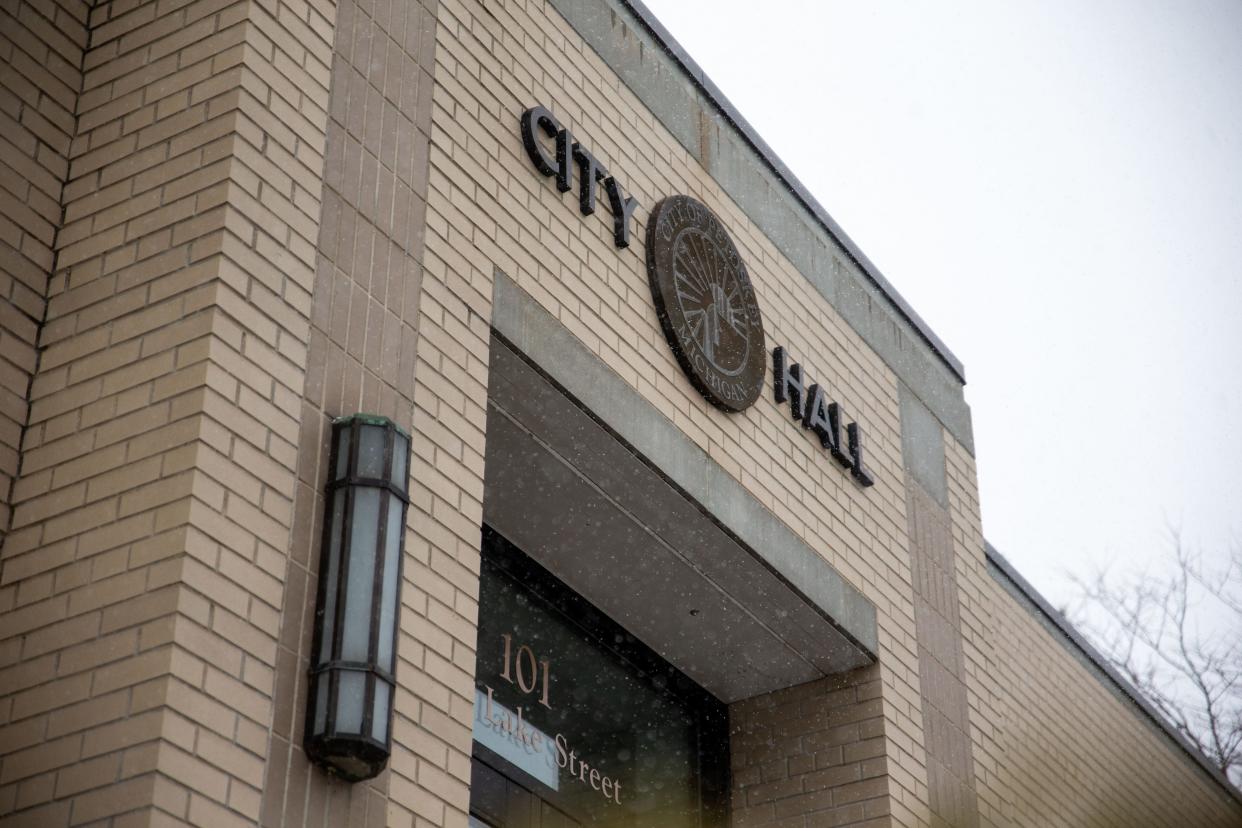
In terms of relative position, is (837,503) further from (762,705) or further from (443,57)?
(443,57)

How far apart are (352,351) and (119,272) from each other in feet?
2.57

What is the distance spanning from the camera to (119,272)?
5.50m

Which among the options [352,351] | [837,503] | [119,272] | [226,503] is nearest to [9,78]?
[119,272]

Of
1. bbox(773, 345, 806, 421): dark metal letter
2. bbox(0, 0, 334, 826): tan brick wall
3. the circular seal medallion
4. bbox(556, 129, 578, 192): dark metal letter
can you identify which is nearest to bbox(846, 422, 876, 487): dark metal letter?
bbox(773, 345, 806, 421): dark metal letter

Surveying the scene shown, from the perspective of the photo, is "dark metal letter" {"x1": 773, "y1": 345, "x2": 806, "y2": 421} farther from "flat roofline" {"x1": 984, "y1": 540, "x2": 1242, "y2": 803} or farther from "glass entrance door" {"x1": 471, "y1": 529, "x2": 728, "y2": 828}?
"flat roofline" {"x1": 984, "y1": 540, "x2": 1242, "y2": 803}

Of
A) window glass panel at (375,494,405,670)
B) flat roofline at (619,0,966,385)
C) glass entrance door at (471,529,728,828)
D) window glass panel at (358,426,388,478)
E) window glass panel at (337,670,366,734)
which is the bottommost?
window glass panel at (337,670,366,734)

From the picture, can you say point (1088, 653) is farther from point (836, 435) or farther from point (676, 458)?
point (676, 458)

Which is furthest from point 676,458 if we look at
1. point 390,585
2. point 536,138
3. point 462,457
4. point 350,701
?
point 350,701

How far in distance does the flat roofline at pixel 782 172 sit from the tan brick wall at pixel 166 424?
2.90 m

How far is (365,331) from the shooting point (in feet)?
19.3

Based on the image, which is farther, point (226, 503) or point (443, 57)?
point (443, 57)

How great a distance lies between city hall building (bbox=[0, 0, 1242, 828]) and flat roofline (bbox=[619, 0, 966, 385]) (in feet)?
0.13

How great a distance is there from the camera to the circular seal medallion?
7926 millimetres

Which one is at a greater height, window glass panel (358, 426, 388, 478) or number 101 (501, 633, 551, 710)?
number 101 (501, 633, 551, 710)
